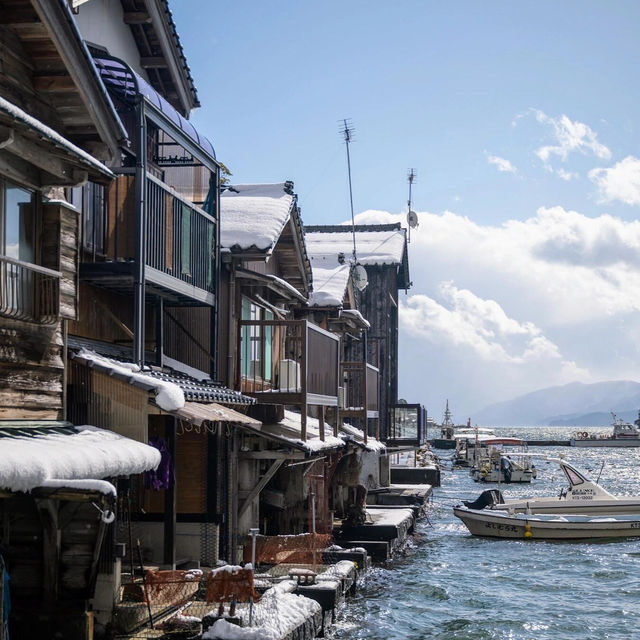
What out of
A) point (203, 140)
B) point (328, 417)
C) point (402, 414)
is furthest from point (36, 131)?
point (402, 414)

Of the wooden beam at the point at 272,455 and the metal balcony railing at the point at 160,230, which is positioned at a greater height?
the metal balcony railing at the point at 160,230

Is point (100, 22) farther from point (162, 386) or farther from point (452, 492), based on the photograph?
point (452, 492)

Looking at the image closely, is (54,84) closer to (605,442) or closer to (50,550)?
(50,550)

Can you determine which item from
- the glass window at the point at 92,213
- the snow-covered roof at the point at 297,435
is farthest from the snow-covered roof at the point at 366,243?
the glass window at the point at 92,213

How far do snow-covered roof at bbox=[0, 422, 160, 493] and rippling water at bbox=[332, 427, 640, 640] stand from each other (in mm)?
8358

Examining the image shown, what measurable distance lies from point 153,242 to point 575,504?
91.7ft

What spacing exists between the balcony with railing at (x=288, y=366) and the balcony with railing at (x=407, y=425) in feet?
66.1

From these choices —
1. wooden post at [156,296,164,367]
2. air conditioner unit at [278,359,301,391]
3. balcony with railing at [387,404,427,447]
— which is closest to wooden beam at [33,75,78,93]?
wooden post at [156,296,164,367]

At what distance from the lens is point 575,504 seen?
39688 millimetres

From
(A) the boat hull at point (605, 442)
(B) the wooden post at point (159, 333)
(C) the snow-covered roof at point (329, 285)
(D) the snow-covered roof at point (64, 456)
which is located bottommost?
(A) the boat hull at point (605, 442)

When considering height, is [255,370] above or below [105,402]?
above

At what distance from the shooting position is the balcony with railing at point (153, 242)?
15.7 metres

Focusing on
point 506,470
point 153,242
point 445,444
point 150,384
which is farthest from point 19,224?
point 445,444

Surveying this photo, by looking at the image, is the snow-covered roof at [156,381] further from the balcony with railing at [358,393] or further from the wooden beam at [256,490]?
the balcony with railing at [358,393]
